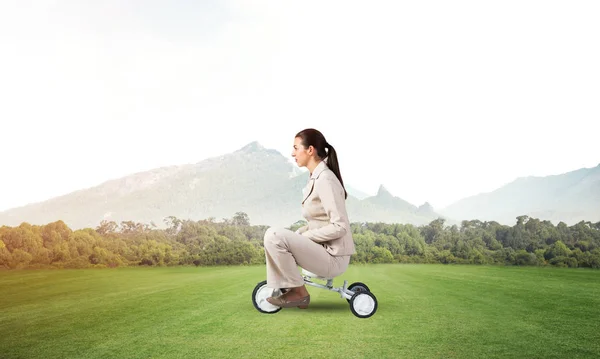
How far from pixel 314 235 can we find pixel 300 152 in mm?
1134

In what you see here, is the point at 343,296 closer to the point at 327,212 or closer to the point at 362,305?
the point at 362,305

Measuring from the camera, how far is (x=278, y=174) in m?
48.1

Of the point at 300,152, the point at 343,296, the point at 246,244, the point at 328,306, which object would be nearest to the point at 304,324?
the point at 343,296

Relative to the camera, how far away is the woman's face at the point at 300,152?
6512 mm

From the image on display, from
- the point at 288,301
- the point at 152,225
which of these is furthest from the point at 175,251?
the point at 288,301

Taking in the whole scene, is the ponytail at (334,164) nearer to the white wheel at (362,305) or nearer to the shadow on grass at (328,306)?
the white wheel at (362,305)

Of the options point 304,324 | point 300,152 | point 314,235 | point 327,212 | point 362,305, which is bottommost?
point 304,324

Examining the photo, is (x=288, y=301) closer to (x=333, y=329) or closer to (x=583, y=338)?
(x=333, y=329)

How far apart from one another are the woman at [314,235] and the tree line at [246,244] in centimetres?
1227

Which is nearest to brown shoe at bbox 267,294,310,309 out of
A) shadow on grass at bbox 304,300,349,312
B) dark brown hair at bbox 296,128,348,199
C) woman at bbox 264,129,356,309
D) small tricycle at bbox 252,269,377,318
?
woman at bbox 264,129,356,309

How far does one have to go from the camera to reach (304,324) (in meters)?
6.14

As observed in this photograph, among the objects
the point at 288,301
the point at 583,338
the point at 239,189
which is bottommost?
the point at 583,338

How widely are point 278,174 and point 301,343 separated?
43.0 metres

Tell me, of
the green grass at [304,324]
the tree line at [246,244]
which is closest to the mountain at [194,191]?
the tree line at [246,244]
